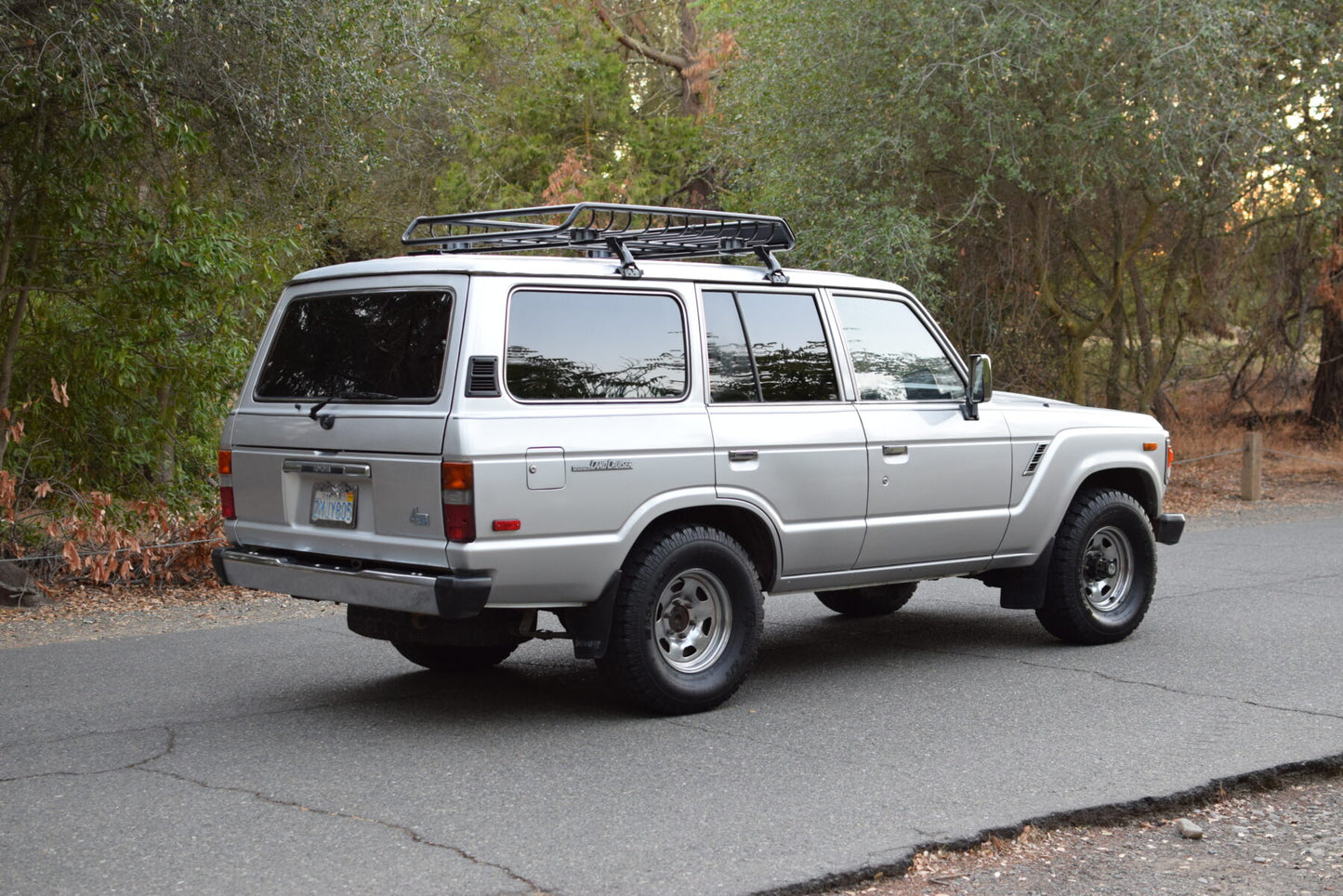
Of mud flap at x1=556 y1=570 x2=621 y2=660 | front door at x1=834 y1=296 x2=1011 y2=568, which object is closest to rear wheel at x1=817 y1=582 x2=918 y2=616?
front door at x1=834 y1=296 x2=1011 y2=568

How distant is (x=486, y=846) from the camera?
4.46 meters

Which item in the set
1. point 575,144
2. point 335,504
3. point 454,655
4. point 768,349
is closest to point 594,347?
point 768,349

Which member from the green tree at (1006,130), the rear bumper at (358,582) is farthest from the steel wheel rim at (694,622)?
the green tree at (1006,130)

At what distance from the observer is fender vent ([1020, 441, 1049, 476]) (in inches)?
297

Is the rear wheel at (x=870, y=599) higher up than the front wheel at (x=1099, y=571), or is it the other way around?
the front wheel at (x=1099, y=571)

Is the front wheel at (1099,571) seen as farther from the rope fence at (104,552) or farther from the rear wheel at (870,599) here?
the rope fence at (104,552)

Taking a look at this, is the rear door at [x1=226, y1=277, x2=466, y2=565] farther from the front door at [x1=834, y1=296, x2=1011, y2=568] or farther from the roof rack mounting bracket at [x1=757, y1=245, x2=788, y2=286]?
the front door at [x1=834, y1=296, x2=1011, y2=568]

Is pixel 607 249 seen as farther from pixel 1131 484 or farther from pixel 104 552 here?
pixel 104 552

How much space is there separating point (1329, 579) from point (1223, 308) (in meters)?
9.81

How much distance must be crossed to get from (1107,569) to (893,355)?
6.25 feet

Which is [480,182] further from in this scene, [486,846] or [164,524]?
[486,846]

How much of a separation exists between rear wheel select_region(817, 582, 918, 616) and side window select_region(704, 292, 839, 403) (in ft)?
7.44

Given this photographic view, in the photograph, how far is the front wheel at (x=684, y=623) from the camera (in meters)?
5.96

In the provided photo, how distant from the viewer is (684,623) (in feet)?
20.8
